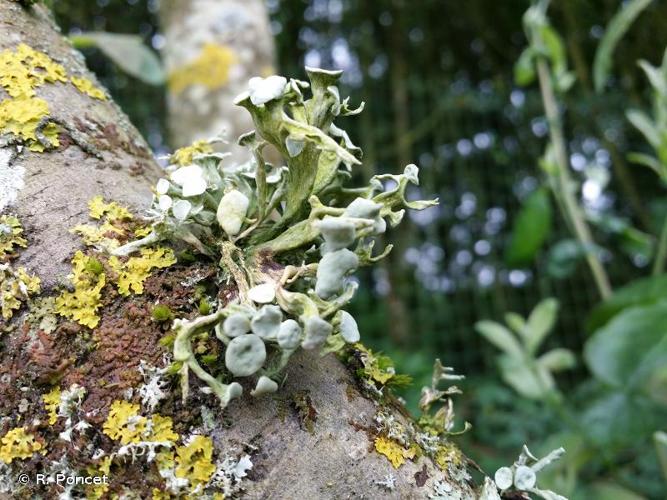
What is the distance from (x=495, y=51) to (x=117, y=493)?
255cm

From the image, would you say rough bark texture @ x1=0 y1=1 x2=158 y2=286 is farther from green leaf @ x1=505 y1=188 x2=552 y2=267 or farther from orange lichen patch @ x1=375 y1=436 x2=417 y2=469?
green leaf @ x1=505 y1=188 x2=552 y2=267

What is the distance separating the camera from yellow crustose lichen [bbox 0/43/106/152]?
1.41 ft

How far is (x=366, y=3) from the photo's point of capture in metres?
2.54

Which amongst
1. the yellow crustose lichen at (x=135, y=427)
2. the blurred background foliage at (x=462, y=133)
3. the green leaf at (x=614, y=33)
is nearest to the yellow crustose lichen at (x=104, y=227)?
the yellow crustose lichen at (x=135, y=427)

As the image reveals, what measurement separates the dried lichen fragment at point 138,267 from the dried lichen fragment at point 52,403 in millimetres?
69

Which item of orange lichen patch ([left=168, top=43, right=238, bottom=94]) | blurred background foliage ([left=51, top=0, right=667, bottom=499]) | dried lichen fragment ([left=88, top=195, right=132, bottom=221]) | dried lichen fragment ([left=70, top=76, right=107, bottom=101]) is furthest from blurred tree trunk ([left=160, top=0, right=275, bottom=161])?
blurred background foliage ([left=51, top=0, right=667, bottom=499])

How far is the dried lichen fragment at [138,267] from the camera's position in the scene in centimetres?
39

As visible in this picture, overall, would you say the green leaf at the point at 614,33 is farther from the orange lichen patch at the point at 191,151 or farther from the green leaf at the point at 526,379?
the orange lichen patch at the point at 191,151

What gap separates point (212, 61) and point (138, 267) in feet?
2.70

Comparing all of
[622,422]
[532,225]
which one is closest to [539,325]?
[622,422]

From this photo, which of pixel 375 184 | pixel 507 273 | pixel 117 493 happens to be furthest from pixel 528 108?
pixel 117 493

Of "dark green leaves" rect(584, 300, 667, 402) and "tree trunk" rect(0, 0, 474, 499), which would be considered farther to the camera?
"dark green leaves" rect(584, 300, 667, 402)

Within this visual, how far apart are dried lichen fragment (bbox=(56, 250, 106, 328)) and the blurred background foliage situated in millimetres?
1871

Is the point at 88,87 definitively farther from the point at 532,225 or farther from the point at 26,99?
the point at 532,225
